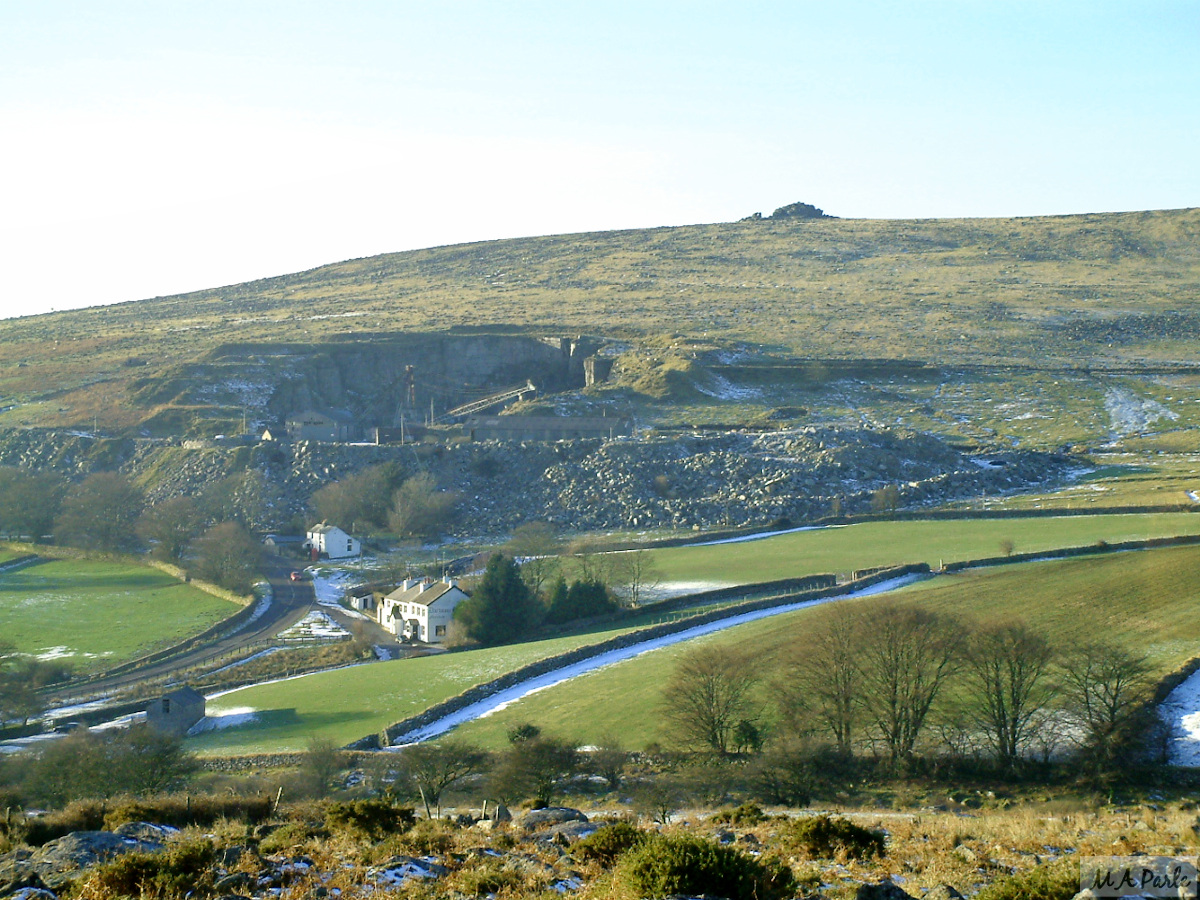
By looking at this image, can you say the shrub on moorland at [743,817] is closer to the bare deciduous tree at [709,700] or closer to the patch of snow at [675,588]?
the bare deciduous tree at [709,700]

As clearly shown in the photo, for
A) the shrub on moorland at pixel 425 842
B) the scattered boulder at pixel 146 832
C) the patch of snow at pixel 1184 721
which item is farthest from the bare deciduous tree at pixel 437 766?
the patch of snow at pixel 1184 721

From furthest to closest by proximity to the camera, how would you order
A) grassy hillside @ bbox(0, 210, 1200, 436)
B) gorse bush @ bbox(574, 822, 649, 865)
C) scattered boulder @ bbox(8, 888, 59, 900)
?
1. grassy hillside @ bbox(0, 210, 1200, 436)
2. gorse bush @ bbox(574, 822, 649, 865)
3. scattered boulder @ bbox(8, 888, 59, 900)

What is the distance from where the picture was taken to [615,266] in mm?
161000

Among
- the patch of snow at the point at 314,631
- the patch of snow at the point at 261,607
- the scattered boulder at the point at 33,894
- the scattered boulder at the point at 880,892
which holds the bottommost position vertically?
the patch of snow at the point at 314,631

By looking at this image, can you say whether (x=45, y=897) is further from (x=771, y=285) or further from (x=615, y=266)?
(x=615, y=266)

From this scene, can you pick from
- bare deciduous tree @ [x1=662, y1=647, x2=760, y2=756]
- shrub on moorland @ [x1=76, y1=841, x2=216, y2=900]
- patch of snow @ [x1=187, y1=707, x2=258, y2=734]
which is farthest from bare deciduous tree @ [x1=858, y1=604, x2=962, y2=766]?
patch of snow @ [x1=187, y1=707, x2=258, y2=734]

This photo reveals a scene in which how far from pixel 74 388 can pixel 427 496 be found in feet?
157

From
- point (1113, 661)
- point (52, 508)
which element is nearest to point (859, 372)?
point (52, 508)

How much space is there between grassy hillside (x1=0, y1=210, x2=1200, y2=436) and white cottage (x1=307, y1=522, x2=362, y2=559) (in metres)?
31.7

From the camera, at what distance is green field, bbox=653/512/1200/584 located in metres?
47.5

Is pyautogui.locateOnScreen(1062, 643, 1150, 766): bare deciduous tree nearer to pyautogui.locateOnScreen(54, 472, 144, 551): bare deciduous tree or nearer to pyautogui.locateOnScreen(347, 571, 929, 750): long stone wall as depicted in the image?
pyautogui.locateOnScreen(347, 571, 929, 750): long stone wall

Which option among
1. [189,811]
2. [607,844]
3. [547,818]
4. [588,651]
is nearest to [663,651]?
[588,651]

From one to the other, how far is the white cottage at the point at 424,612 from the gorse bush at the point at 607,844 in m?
33.0

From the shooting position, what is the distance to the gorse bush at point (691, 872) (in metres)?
10.3
